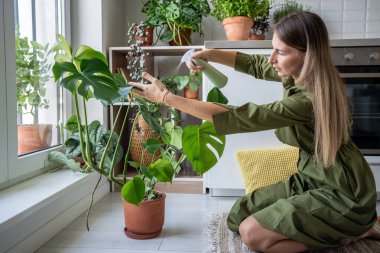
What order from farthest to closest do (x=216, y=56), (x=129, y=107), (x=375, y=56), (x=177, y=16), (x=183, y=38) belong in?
(x=183, y=38) → (x=177, y=16) → (x=375, y=56) → (x=216, y=56) → (x=129, y=107)

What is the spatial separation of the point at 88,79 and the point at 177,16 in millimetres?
1008

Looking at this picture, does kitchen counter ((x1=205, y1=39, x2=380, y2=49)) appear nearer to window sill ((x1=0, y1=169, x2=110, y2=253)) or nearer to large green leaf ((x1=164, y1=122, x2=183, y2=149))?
Result: large green leaf ((x1=164, y1=122, x2=183, y2=149))

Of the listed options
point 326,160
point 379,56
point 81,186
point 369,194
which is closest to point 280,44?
point 326,160

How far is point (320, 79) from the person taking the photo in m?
1.09

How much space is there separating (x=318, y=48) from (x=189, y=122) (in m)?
1.36

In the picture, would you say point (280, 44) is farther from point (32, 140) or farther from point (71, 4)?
point (71, 4)

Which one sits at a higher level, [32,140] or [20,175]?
[32,140]

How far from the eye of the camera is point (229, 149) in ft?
6.23

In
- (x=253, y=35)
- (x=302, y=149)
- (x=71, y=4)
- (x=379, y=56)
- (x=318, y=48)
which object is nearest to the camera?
(x=318, y=48)

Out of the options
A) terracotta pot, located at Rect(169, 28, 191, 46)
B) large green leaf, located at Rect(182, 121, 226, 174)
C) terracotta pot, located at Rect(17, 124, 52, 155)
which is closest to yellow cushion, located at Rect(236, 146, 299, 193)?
large green leaf, located at Rect(182, 121, 226, 174)

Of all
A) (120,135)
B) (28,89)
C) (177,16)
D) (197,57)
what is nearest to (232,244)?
(120,135)

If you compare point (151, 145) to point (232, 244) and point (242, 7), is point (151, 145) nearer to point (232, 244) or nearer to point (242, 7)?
point (232, 244)

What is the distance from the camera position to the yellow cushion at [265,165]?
1.69 metres

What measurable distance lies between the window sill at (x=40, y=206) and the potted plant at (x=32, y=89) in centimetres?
18
